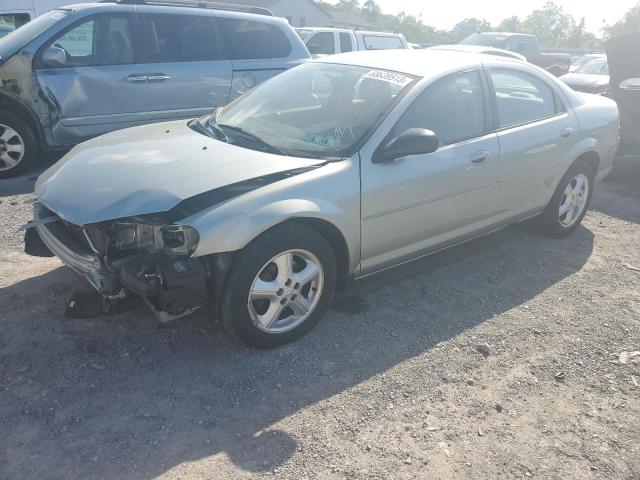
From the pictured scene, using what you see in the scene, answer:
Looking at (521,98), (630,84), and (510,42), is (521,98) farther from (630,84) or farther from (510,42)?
(510,42)

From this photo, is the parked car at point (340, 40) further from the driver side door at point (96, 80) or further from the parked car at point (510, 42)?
the driver side door at point (96, 80)

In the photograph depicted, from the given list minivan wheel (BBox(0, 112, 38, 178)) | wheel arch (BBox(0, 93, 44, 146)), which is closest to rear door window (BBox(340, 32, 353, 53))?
wheel arch (BBox(0, 93, 44, 146))

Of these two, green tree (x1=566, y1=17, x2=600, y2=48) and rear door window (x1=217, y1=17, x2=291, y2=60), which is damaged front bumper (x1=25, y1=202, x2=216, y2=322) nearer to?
rear door window (x1=217, y1=17, x2=291, y2=60)

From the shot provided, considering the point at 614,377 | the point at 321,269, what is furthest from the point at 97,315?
the point at 614,377

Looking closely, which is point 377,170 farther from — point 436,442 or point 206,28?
point 206,28

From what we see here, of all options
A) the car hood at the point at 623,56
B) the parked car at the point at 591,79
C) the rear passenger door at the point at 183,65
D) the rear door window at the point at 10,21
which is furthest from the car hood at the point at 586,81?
the rear door window at the point at 10,21

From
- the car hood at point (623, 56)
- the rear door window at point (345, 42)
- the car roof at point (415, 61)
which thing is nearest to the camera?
the car roof at point (415, 61)

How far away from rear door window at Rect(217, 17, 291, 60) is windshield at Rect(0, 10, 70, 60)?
1.87 metres

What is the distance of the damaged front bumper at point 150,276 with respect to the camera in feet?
8.83

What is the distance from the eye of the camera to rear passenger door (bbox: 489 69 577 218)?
13.6 ft

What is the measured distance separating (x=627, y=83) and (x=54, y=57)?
6.84 metres

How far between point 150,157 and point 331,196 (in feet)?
3.63

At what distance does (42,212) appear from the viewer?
3.31 m

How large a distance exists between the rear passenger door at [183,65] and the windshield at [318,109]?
2606mm
